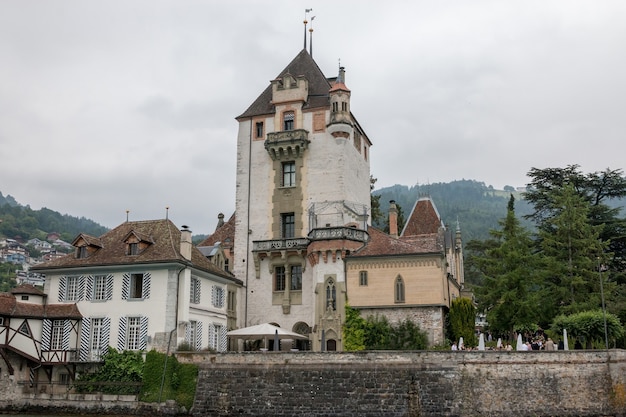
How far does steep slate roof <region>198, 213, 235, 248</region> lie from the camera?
160 feet

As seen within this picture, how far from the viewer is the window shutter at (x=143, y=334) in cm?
3588

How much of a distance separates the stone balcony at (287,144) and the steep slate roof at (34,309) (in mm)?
16953

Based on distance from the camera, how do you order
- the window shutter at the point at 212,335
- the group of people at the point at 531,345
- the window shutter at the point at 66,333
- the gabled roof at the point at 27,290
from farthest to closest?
the window shutter at the point at 212,335 < the gabled roof at the point at 27,290 < the window shutter at the point at 66,333 < the group of people at the point at 531,345

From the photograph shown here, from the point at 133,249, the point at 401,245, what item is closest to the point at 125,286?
the point at 133,249

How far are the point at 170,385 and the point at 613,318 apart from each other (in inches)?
901

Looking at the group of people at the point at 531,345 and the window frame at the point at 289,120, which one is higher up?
the window frame at the point at 289,120

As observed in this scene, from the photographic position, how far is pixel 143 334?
36.2 metres

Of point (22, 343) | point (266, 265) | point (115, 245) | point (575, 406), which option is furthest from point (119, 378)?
point (575, 406)

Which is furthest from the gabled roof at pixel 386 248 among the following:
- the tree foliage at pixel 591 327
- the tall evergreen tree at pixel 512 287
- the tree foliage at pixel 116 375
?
the tree foliage at pixel 116 375

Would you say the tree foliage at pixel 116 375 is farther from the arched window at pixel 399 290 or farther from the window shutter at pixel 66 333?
the arched window at pixel 399 290

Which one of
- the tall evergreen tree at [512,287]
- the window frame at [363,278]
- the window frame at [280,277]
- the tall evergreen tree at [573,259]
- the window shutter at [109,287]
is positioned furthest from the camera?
the window frame at [280,277]

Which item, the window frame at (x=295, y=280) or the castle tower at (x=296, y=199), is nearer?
the castle tower at (x=296, y=199)

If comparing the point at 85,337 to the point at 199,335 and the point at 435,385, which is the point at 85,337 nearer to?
the point at 199,335

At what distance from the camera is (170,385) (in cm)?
3394
